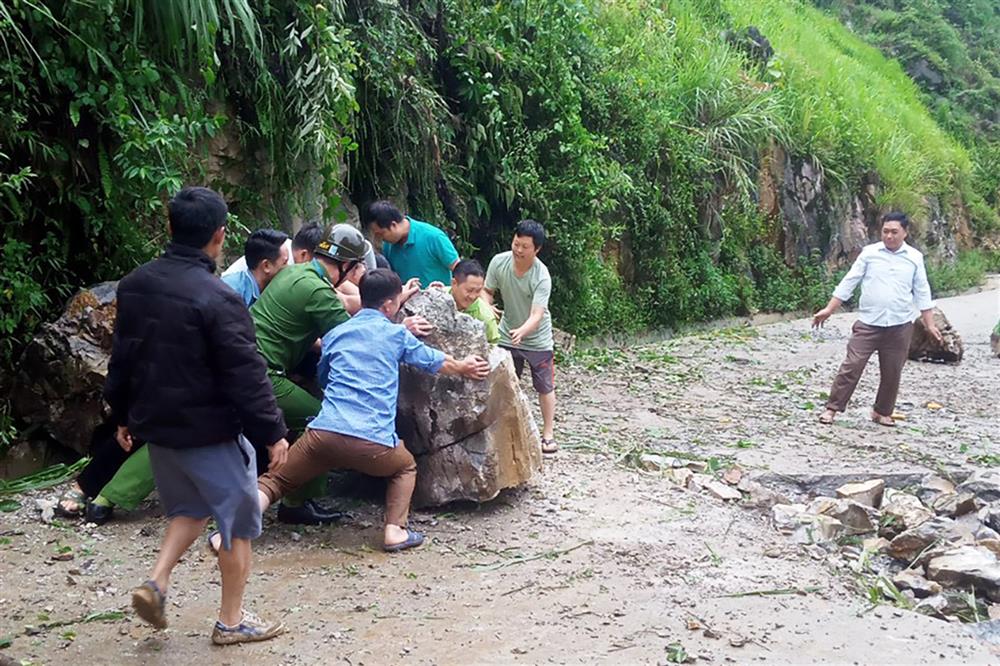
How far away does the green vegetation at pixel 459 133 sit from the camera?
580cm

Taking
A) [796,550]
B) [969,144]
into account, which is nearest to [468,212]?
[796,550]

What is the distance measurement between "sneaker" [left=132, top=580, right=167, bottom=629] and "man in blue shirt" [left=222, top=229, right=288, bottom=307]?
1967 mm

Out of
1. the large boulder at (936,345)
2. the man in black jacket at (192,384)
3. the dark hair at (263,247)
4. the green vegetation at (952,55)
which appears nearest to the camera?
the man in black jacket at (192,384)

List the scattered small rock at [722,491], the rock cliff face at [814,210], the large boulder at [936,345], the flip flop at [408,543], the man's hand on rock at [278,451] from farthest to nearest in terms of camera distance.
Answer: the rock cliff face at [814,210]
the large boulder at [936,345]
the scattered small rock at [722,491]
the flip flop at [408,543]
the man's hand on rock at [278,451]

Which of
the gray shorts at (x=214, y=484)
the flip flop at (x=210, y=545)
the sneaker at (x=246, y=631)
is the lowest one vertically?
the flip flop at (x=210, y=545)

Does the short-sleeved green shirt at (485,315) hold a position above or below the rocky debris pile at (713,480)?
above

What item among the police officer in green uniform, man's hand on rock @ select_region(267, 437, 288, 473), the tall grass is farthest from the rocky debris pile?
the tall grass

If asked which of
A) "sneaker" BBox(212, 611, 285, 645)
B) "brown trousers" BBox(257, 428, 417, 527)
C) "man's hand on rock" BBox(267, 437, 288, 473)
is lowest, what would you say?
"sneaker" BBox(212, 611, 285, 645)

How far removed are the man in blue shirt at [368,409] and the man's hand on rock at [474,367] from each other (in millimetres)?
152

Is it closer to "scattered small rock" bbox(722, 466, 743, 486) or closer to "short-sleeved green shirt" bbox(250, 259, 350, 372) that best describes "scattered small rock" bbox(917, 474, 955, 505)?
"scattered small rock" bbox(722, 466, 743, 486)

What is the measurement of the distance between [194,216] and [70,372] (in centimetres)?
266

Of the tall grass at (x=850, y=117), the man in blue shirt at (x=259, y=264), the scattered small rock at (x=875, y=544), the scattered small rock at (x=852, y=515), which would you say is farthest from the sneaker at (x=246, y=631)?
the tall grass at (x=850, y=117)

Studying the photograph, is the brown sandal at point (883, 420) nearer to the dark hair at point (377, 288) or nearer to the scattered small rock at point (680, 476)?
the scattered small rock at point (680, 476)

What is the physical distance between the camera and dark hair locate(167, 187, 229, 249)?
3.30m
